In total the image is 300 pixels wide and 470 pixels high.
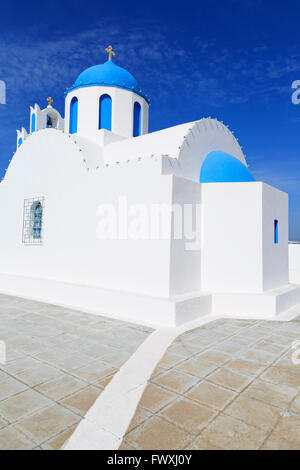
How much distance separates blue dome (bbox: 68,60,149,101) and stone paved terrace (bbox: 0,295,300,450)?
786 centimetres

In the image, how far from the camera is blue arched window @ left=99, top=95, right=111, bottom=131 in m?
10.1

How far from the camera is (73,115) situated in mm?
10578

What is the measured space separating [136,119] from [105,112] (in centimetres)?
105

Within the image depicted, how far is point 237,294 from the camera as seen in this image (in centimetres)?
653

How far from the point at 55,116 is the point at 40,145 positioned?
4475mm

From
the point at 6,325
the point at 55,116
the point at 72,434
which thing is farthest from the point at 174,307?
the point at 55,116

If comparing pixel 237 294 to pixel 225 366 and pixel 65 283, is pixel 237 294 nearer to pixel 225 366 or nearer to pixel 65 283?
pixel 225 366

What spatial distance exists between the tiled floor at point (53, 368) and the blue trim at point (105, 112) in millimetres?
6242

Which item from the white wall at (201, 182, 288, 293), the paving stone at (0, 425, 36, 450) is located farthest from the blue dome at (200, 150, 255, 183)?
the paving stone at (0, 425, 36, 450)

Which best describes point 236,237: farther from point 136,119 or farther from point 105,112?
point 105,112

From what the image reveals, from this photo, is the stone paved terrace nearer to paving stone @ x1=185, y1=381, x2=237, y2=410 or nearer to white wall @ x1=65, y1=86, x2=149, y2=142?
paving stone @ x1=185, y1=381, x2=237, y2=410
